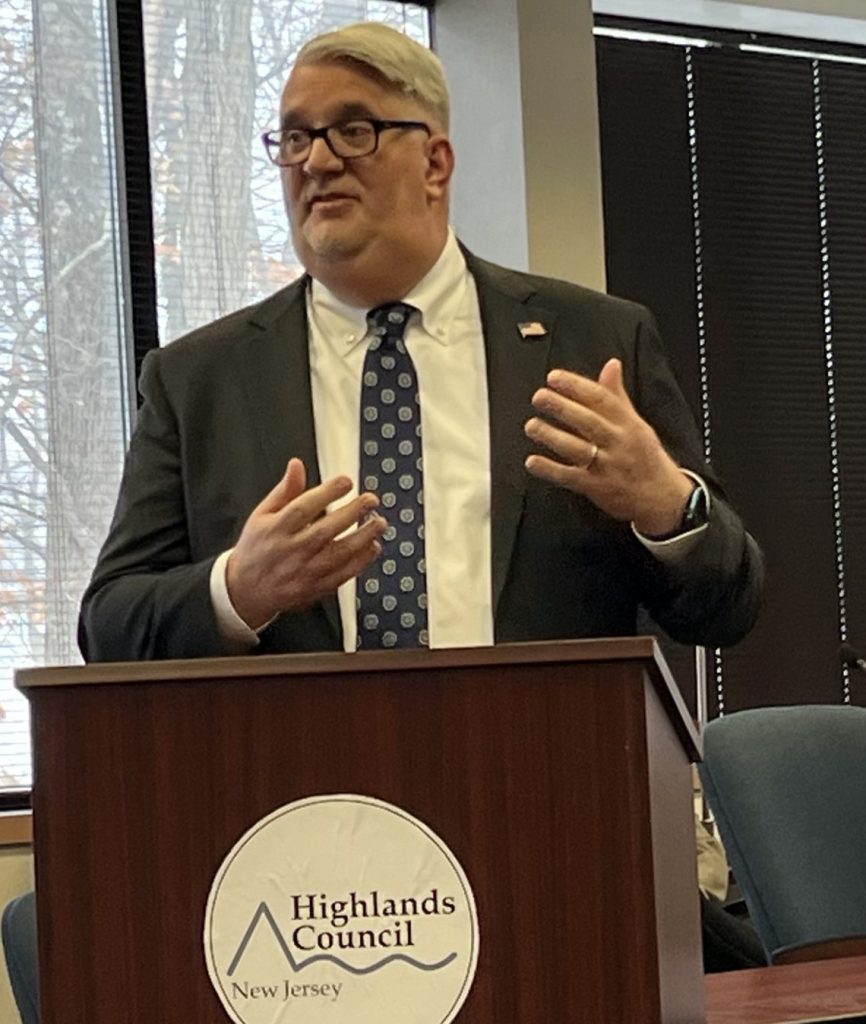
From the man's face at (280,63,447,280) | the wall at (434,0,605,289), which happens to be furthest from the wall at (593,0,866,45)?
the man's face at (280,63,447,280)

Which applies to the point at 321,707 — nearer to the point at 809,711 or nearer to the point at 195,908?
the point at 195,908

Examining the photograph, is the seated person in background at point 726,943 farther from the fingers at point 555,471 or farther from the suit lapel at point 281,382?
the fingers at point 555,471

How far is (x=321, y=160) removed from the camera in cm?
173

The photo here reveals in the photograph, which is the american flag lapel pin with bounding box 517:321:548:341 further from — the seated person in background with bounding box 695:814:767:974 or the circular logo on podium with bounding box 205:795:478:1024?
the seated person in background with bounding box 695:814:767:974

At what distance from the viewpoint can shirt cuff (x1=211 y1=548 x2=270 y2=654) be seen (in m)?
1.43

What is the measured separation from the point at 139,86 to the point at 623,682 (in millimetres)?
3332

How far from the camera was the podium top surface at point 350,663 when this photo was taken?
1181 millimetres

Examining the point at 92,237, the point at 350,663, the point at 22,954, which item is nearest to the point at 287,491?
the point at 350,663

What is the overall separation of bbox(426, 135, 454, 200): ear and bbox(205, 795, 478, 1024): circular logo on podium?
0.85 meters

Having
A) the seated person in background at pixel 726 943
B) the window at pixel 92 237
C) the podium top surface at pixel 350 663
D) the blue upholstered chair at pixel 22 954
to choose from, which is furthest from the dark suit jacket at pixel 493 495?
the window at pixel 92 237

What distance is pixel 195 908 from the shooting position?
1.19 m

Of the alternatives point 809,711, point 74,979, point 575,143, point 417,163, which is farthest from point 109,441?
point 74,979

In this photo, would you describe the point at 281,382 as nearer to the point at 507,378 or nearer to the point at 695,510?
the point at 507,378

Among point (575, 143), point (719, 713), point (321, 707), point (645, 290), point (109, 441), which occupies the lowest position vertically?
point (719, 713)
